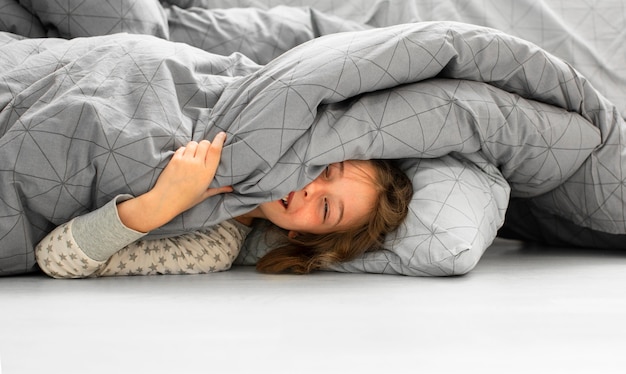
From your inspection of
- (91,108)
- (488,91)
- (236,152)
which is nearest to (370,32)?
(488,91)

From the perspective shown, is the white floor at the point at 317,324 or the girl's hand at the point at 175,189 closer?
the white floor at the point at 317,324

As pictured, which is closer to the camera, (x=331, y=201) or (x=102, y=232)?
(x=102, y=232)

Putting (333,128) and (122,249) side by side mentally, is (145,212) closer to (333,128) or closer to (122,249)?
(122,249)

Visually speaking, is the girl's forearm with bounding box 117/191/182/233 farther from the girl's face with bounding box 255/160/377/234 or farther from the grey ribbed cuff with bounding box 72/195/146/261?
the girl's face with bounding box 255/160/377/234

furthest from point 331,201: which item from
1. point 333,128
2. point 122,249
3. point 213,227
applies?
point 122,249

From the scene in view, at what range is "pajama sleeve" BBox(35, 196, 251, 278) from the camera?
4.40ft

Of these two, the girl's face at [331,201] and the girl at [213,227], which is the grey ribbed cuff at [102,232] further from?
the girl's face at [331,201]

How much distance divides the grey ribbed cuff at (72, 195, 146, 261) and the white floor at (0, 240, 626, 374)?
0.19 ft

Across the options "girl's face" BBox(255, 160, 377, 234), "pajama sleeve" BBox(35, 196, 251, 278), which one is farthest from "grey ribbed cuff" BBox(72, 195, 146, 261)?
"girl's face" BBox(255, 160, 377, 234)

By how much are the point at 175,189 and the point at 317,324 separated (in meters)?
0.42

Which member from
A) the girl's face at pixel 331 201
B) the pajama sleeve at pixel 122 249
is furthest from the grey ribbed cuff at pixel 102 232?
the girl's face at pixel 331 201

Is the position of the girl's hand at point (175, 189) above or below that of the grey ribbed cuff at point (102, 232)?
above

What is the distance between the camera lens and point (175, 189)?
133 centimetres

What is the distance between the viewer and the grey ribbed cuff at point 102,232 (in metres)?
1.33
